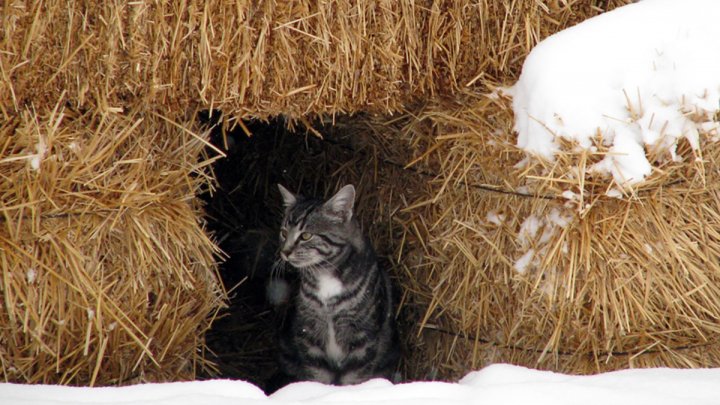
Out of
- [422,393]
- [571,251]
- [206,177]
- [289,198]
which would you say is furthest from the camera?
[289,198]

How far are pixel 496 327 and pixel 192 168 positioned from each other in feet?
4.87

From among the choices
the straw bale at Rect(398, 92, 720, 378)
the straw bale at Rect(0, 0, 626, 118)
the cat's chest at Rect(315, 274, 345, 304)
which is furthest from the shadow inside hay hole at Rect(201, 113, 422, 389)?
the straw bale at Rect(0, 0, 626, 118)

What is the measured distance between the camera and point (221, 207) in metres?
5.13

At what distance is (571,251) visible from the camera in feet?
10.4

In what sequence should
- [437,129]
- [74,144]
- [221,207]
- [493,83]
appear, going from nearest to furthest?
1. [74,144]
2. [493,83]
3. [437,129]
4. [221,207]

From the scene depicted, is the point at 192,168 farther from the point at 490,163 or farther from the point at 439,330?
the point at 439,330

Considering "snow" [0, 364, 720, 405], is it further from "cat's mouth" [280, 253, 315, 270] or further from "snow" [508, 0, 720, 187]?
"cat's mouth" [280, 253, 315, 270]

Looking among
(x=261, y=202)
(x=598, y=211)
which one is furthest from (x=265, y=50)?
(x=261, y=202)

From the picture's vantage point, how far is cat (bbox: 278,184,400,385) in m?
3.99

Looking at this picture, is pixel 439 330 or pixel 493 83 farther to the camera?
pixel 439 330

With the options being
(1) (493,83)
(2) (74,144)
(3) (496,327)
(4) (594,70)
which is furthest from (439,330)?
(2) (74,144)

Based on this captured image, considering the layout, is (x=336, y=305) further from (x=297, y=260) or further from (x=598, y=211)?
(x=598, y=211)

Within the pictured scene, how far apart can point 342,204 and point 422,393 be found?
145 centimetres

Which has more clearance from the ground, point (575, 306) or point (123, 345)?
point (575, 306)
